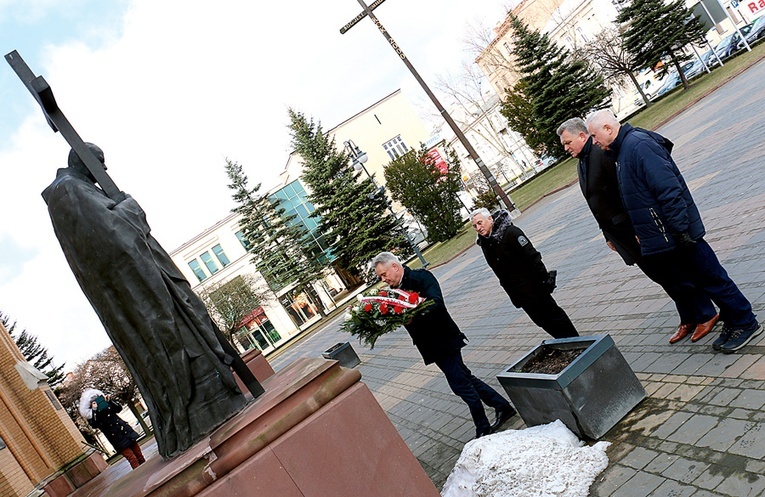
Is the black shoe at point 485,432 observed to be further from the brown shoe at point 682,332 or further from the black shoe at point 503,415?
the brown shoe at point 682,332

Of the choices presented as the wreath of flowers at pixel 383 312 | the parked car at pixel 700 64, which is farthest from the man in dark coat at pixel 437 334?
the parked car at pixel 700 64

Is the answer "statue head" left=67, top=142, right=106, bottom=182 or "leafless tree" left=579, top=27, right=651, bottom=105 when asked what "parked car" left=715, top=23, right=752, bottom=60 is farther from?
"statue head" left=67, top=142, right=106, bottom=182

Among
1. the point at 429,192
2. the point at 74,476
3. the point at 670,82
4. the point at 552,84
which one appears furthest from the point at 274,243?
the point at 74,476

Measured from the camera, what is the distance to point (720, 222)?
7562 mm

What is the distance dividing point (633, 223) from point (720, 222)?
3.77 meters

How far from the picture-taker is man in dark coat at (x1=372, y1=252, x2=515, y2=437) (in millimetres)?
5152

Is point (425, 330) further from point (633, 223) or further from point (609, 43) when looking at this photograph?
point (609, 43)

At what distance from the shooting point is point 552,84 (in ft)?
106

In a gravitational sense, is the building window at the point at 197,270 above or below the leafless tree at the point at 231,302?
above

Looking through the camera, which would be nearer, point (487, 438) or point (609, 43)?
point (487, 438)

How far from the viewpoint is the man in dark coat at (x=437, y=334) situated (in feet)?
16.9

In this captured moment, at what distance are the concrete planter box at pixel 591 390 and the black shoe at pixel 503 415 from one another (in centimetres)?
88

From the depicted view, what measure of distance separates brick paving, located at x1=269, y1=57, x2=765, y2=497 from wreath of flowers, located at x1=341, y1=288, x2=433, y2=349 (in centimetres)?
142

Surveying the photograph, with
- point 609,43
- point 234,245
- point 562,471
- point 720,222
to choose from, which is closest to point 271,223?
point 234,245
